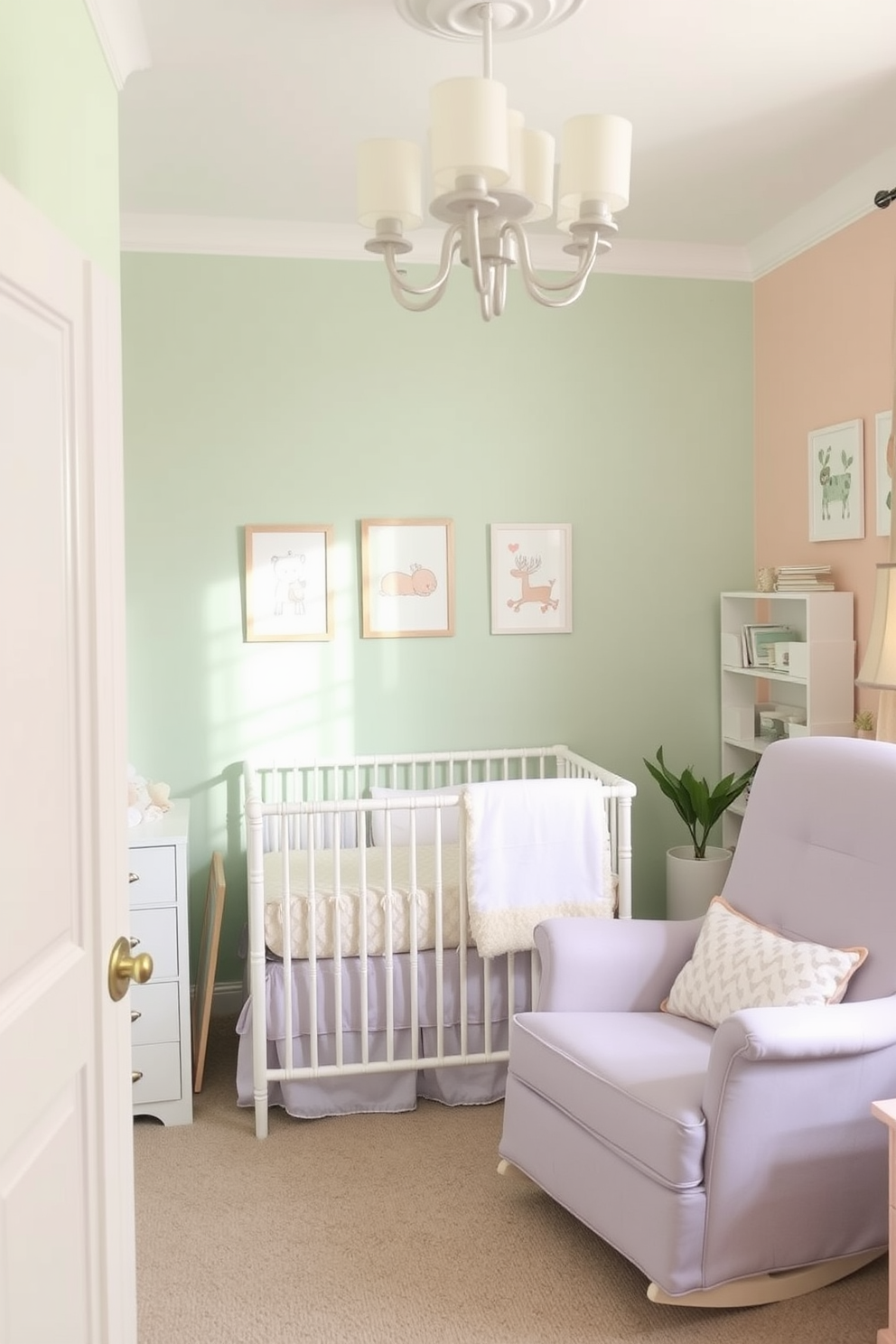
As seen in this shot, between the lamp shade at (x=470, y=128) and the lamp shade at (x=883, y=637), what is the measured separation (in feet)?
3.90

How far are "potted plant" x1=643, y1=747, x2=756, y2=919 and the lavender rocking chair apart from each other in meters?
0.88

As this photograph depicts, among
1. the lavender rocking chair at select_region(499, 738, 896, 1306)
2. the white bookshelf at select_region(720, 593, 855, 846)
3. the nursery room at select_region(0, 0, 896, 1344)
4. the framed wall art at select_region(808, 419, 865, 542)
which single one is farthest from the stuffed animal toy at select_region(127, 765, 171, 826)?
the framed wall art at select_region(808, 419, 865, 542)

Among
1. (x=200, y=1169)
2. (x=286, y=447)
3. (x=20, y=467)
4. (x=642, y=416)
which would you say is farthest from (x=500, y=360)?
(x=20, y=467)

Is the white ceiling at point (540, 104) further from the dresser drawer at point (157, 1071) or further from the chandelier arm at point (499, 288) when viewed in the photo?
the dresser drawer at point (157, 1071)

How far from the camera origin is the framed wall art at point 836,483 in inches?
137

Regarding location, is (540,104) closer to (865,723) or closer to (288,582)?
(288,582)

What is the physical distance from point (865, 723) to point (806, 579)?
52 cm

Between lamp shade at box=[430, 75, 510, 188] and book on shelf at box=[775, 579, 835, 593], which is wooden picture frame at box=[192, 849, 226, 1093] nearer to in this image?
book on shelf at box=[775, 579, 835, 593]

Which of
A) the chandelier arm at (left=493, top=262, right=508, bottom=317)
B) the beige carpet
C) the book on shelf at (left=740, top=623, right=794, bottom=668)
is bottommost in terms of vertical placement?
the beige carpet

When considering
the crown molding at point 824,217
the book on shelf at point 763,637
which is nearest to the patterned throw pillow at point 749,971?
the book on shelf at point 763,637

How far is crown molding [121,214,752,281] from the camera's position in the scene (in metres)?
3.66

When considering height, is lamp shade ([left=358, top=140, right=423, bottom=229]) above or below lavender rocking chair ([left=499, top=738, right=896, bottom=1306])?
above

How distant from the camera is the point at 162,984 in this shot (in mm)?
3045

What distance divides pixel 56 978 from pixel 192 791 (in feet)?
8.19
